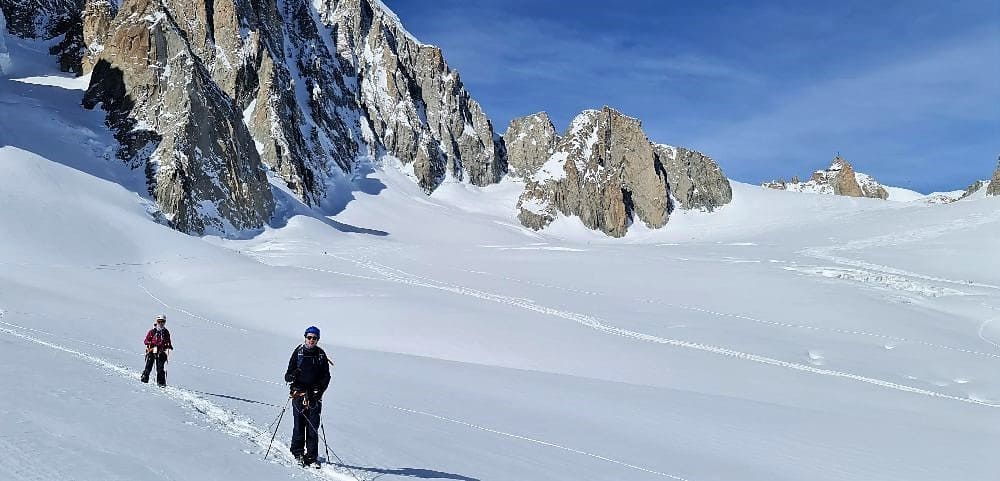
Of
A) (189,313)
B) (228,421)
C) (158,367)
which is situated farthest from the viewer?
(189,313)

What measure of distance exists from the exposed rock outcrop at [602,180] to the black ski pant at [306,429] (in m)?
123

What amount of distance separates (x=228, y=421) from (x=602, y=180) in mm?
131330

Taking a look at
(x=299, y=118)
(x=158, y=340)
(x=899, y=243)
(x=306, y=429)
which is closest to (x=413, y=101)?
(x=299, y=118)

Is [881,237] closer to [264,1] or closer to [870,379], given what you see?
[870,379]

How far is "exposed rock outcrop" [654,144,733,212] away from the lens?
481 ft

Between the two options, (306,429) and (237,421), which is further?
(237,421)

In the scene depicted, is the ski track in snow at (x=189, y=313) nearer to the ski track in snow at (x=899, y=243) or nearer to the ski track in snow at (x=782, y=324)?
the ski track in snow at (x=782, y=324)

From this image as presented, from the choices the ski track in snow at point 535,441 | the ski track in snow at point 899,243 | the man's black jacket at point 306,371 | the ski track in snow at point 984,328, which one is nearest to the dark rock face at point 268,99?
the ski track in snow at point 535,441

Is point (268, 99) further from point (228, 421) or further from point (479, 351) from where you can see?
point (228, 421)

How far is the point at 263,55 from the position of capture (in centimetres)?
10125

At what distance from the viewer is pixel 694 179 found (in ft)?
490

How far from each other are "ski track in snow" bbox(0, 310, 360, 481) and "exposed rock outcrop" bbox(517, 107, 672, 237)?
119584 millimetres

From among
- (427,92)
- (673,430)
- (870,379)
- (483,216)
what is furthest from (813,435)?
(427,92)

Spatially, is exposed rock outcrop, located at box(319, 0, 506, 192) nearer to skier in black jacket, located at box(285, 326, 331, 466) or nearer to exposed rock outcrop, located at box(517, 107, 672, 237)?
exposed rock outcrop, located at box(517, 107, 672, 237)
